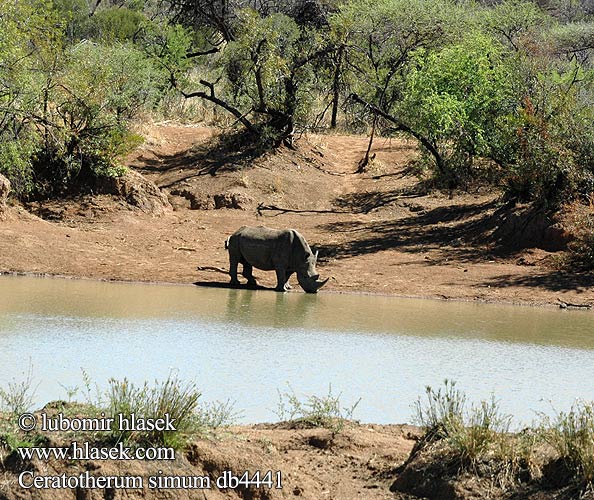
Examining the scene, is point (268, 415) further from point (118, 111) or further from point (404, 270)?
point (118, 111)

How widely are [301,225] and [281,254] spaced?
7418mm

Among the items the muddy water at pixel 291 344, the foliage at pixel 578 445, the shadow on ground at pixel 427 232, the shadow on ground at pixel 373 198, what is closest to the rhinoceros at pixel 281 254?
the muddy water at pixel 291 344

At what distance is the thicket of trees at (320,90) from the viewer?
2278 cm

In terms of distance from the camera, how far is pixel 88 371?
988cm

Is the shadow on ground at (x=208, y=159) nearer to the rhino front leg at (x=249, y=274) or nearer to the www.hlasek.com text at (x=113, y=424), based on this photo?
the rhino front leg at (x=249, y=274)

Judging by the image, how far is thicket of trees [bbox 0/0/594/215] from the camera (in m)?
22.8

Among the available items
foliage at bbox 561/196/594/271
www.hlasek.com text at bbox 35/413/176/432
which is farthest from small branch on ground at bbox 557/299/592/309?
www.hlasek.com text at bbox 35/413/176/432

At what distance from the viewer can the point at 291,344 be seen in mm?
12586

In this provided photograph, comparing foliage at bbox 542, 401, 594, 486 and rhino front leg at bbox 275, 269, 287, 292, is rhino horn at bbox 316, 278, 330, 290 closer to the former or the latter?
rhino front leg at bbox 275, 269, 287, 292

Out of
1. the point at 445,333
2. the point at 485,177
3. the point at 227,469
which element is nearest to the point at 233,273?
the point at 445,333

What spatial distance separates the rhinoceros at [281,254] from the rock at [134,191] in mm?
6632

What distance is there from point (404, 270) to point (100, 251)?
20.5 ft

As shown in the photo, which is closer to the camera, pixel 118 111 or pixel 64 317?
pixel 64 317

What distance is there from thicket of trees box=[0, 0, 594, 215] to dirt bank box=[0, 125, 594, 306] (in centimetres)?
109
